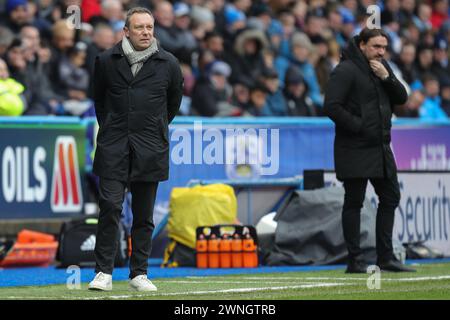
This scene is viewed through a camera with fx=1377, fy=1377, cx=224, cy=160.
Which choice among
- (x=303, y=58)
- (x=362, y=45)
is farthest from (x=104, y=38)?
(x=362, y=45)

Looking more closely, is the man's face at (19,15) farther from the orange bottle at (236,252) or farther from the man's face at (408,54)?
the man's face at (408,54)

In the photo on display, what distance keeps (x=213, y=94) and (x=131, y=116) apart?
31.8 feet

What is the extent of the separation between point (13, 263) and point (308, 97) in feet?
28.1

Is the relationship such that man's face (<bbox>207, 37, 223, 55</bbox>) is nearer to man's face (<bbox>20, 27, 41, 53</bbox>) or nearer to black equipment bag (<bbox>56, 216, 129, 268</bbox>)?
man's face (<bbox>20, 27, 41, 53</bbox>)

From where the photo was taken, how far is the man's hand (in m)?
13.2

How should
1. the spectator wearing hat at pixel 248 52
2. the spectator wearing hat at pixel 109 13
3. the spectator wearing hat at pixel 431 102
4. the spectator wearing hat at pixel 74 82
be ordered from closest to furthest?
the spectator wearing hat at pixel 74 82
the spectator wearing hat at pixel 109 13
the spectator wearing hat at pixel 248 52
the spectator wearing hat at pixel 431 102

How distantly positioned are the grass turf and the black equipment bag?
2.09 m

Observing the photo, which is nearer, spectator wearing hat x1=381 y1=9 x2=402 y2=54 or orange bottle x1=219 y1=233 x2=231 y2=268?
orange bottle x1=219 y1=233 x2=231 y2=268

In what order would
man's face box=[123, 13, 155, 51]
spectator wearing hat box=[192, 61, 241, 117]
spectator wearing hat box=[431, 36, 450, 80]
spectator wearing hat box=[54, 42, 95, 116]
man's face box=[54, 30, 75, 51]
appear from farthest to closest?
spectator wearing hat box=[431, 36, 450, 80] < spectator wearing hat box=[192, 61, 241, 117] < man's face box=[54, 30, 75, 51] < spectator wearing hat box=[54, 42, 95, 116] < man's face box=[123, 13, 155, 51]

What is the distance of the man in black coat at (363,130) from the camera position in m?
13.1

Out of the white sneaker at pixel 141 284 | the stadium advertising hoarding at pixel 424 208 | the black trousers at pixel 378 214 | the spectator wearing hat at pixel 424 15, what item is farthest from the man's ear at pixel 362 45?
the spectator wearing hat at pixel 424 15

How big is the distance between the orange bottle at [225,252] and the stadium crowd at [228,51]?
10.7 feet

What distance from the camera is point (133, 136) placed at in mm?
10742

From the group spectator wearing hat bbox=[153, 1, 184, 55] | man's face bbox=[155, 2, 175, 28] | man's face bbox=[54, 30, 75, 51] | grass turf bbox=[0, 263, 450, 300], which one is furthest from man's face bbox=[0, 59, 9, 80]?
grass turf bbox=[0, 263, 450, 300]
